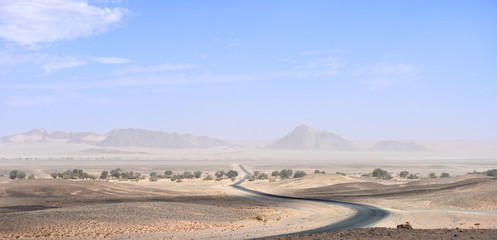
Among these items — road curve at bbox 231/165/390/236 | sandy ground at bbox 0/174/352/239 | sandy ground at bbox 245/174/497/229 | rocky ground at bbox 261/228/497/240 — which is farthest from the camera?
sandy ground at bbox 245/174/497/229

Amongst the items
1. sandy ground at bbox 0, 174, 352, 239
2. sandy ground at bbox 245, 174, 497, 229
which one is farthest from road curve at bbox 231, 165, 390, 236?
sandy ground at bbox 0, 174, 352, 239

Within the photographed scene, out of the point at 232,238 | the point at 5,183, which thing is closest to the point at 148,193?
the point at 5,183

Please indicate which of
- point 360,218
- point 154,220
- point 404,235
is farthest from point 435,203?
point 154,220

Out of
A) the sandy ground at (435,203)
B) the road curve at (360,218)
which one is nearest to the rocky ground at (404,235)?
the road curve at (360,218)

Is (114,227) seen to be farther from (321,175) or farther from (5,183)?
(321,175)

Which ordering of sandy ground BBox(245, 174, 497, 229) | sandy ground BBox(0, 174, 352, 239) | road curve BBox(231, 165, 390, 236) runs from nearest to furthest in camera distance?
sandy ground BBox(0, 174, 352, 239) → road curve BBox(231, 165, 390, 236) → sandy ground BBox(245, 174, 497, 229)

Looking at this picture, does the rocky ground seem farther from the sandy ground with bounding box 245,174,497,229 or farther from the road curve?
the sandy ground with bounding box 245,174,497,229

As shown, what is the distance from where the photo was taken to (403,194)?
5062cm

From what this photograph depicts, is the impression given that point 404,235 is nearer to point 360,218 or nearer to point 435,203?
point 360,218

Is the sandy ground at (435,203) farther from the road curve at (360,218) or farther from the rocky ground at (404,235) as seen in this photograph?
the rocky ground at (404,235)

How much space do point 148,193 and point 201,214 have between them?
2531 centimetres

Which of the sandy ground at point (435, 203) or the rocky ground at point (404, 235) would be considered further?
the sandy ground at point (435, 203)

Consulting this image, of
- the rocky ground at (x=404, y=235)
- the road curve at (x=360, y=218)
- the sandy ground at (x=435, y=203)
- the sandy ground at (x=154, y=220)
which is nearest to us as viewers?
the rocky ground at (x=404, y=235)

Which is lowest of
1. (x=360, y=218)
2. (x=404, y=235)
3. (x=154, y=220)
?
(x=360, y=218)
